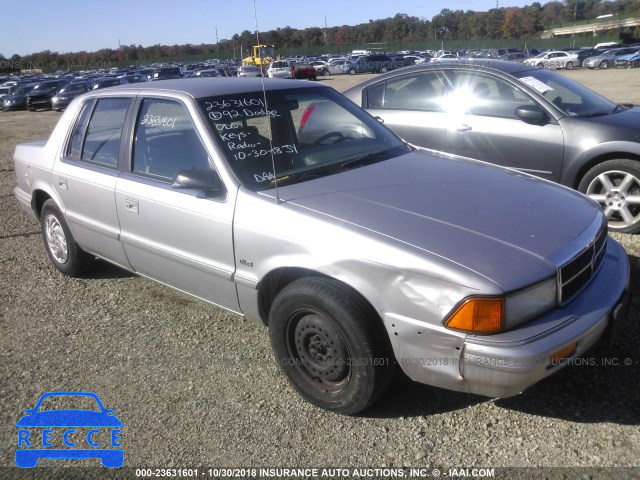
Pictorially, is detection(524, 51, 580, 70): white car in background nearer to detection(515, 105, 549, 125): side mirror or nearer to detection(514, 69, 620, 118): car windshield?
detection(514, 69, 620, 118): car windshield

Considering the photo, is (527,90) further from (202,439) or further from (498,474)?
(202,439)

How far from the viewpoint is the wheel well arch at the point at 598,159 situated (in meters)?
5.14

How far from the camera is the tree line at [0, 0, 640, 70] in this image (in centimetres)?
9506

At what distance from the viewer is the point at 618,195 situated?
516 cm

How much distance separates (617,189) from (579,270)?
2.89 meters

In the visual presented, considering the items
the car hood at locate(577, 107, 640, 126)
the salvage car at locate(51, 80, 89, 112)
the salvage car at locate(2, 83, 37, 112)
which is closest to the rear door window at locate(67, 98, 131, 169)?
the car hood at locate(577, 107, 640, 126)

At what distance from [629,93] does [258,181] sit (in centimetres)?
1835

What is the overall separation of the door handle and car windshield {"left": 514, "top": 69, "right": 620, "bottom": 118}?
4.02 meters

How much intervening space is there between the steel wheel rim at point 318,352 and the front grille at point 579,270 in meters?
1.06

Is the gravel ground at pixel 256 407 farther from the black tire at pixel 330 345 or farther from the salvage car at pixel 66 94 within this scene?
the salvage car at pixel 66 94

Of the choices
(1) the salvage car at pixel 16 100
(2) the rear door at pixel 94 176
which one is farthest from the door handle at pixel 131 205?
(1) the salvage car at pixel 16 100

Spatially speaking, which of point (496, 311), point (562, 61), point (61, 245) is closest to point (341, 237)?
point (496, 311)

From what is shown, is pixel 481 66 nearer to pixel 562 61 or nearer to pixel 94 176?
pixel 94 176

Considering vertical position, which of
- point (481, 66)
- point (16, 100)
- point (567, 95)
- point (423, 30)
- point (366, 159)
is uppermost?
point (423, 30)
